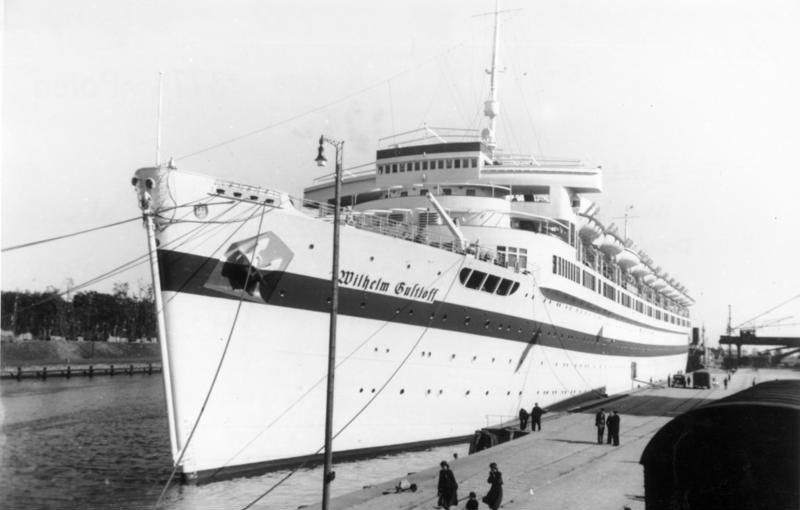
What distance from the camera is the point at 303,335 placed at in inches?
556

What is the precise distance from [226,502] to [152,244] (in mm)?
5232

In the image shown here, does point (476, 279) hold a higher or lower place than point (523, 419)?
higher

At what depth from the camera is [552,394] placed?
23281mm

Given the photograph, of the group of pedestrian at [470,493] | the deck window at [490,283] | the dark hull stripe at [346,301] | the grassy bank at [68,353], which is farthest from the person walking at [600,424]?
the grassy bank at [68,353]

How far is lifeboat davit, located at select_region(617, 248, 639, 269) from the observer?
112 ft

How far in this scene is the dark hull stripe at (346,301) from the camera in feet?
42.4

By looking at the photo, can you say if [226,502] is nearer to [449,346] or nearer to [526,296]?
[449,346]

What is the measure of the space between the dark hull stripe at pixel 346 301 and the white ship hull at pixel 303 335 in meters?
0.03

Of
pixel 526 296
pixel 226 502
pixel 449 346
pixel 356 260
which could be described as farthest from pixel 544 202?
pixel 226 502

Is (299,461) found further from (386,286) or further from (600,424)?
(600,424)

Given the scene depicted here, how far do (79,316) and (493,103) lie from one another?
58.4 meters

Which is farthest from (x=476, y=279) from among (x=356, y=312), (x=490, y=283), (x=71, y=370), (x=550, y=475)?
(x=71, y=370)

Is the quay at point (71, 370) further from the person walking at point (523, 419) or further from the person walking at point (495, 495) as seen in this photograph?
the person walking at point (495, 495)

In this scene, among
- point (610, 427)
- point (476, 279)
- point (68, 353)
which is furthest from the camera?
point (68, 353)
